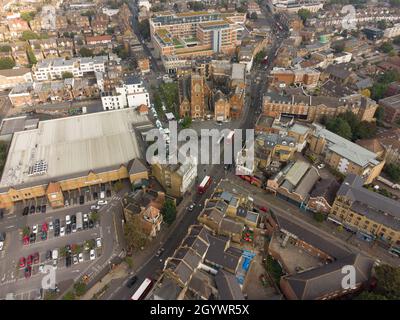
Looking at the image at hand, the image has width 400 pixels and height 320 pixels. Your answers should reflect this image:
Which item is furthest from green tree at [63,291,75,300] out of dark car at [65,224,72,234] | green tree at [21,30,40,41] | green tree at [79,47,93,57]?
green tree at [21,30,40,41]

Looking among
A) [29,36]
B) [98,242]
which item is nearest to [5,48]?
[29,36]

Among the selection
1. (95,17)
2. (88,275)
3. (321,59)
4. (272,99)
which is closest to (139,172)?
(88,275)

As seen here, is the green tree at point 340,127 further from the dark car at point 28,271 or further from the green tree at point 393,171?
the dark car at point 28,271

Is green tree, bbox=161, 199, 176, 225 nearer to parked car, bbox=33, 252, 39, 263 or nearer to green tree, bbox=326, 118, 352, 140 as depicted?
parked car, bbox=33, 252, 39, 263

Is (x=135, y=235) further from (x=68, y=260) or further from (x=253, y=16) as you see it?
(x=253, y=16)

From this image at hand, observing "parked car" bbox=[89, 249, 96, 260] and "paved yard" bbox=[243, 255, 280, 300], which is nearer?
"paved yard" bbox=[243, 255, 280, 300]

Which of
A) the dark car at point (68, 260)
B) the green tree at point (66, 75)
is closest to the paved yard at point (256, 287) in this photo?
the dark car at point (68, 260)

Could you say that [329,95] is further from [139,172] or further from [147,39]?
[147,39]
